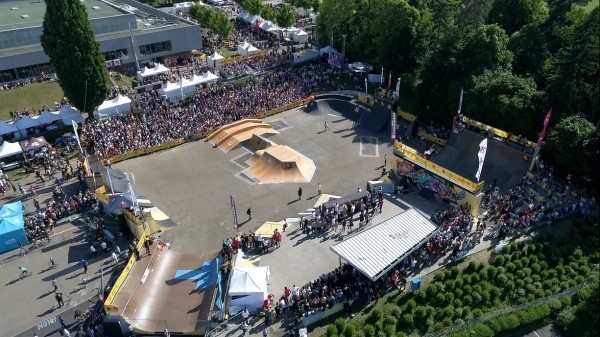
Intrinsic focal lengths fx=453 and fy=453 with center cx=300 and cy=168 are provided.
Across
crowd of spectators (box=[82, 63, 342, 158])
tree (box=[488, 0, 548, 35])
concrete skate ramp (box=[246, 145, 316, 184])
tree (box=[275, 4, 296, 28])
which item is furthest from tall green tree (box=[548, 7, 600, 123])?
tree (box=[275, 4, 296, 28])

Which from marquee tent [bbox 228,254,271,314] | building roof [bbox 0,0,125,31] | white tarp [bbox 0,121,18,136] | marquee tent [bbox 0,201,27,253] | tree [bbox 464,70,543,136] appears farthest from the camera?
building roof [bbox 0,0,125,31]

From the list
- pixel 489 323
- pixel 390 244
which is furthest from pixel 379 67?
pixel 489 323

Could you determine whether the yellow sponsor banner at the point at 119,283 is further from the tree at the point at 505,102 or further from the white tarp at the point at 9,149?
the tree at the point at 505,102

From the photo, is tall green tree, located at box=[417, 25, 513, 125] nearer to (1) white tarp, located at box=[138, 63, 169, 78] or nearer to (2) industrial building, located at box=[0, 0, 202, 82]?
(1) white tarp, located at box=[138, 63, 169, 78]

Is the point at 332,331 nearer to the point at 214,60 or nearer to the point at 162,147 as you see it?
the point at 162,147

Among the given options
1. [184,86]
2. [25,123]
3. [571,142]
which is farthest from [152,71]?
[571,142]

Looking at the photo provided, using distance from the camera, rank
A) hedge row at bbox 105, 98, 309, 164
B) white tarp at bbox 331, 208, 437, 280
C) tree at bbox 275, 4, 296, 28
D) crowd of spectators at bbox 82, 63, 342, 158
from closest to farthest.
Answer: white tarp at bbox 331, 208, 437, 280
hedge row at bbox 105, 98, 309, 164
crowd of spectators at bbox 82, 63, 342, 158
tree at bbox 275, 4, 296, 28
